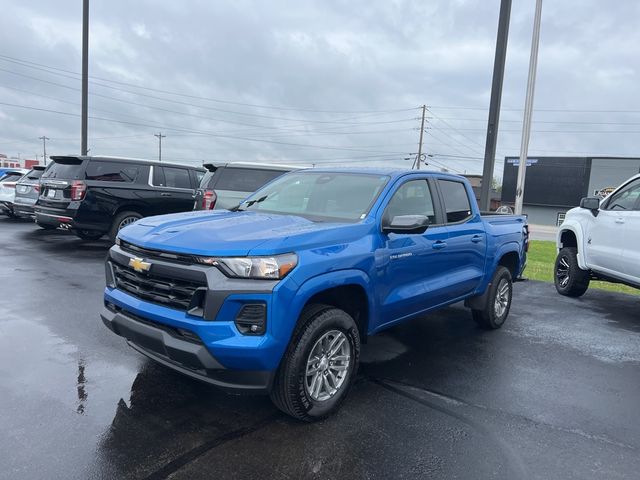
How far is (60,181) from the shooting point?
9867 mm

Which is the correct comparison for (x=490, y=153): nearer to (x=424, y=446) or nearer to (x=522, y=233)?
(x=522, y=233)

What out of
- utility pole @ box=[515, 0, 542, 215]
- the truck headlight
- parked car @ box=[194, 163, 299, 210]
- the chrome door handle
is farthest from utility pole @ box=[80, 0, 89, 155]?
the truck headlight

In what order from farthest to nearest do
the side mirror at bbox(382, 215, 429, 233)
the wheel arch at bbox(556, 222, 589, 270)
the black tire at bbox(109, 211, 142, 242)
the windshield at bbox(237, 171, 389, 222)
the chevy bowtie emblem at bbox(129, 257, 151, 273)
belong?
the black tire at bbox(109, 211, 142, 242), the wheel arch at bbox(556, 222, 589, 270), the windshield at bbox(237, 171, 389, 222), the side mirror at bbox(382, 215, 429, 233), the chevy bowtie emblem at bbox(129, 257, 151, 273)

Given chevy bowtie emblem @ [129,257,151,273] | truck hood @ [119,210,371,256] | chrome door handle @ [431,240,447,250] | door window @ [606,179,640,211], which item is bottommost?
chevy bowtie emblem @ [129,257,151,273]

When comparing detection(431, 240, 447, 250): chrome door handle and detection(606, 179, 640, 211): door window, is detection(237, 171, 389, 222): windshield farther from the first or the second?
detection(606, 179, 640, 211): door window

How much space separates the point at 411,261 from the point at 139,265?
2.24 metres

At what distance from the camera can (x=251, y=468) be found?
286cm

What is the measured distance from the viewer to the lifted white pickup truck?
6.68m

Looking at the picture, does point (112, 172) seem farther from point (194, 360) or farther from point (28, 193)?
point (194, 360)

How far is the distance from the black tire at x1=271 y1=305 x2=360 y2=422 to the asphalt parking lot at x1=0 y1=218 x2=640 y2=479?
0.43ft

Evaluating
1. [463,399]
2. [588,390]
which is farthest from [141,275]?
[588,390]

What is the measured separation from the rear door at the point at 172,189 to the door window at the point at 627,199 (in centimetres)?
837

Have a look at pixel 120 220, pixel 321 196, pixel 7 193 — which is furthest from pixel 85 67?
pixel 321 196

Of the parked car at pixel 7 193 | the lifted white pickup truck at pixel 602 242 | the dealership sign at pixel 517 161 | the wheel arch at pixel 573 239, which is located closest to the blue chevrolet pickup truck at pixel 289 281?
the lifted white pickup truck at pixel 602 242
